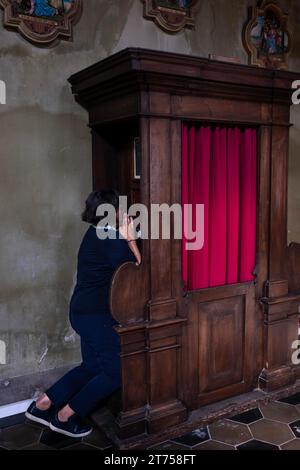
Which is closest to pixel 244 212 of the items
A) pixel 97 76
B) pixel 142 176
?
pixel 142 176

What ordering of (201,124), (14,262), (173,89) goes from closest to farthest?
1. (173,89)
2. (201,124)
3. (14,262)

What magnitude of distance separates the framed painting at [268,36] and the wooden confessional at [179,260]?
1.08 meters

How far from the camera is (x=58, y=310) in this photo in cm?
369

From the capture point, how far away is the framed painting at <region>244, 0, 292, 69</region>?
436cm

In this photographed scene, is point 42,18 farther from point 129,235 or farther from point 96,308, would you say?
point 96,308

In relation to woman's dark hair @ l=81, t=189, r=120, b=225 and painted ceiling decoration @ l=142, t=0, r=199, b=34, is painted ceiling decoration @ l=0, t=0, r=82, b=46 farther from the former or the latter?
woman's dark hair @ l=81, t=189, r=120, b=225

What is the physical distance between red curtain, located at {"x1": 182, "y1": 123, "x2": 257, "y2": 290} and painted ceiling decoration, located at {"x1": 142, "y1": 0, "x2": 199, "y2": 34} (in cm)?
115

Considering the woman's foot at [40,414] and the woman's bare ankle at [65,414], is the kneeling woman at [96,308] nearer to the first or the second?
the woman's bare ankle at [65,414]

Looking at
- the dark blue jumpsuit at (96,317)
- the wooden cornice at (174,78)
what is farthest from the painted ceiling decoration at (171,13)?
the dark blue jumpsuit at (96,317)

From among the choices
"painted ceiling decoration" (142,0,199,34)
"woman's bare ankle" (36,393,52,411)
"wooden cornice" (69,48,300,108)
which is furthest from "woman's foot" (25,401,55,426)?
"painted ceiling decoration" (142,0,199,34)

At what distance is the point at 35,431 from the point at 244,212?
6.80 ft

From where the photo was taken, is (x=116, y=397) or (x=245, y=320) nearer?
(x=116, y=397)
